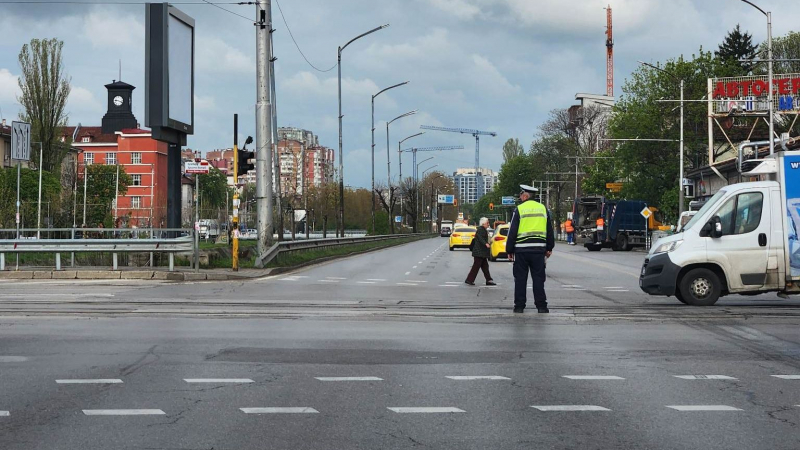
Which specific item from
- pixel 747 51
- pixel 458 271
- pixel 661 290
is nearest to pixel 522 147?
pixel 747 51

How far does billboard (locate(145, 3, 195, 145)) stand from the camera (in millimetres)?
24969

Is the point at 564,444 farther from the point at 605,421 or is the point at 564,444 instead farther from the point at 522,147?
the point at 522,147

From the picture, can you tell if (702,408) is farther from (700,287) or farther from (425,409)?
(700,287)

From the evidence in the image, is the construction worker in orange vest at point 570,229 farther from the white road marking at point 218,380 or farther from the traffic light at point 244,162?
the white road marking at point 218,380

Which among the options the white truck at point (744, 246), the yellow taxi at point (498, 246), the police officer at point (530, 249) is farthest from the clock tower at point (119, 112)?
the police officer at point (530, 249)

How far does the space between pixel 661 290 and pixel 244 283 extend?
389 inches

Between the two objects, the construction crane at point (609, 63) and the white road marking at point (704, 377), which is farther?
the construction crane at point (609, 63)

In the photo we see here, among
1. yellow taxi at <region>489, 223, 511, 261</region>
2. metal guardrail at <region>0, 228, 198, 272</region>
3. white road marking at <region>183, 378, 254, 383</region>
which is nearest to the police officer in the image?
white road marking at <region>183, 378, 254, 383</region>

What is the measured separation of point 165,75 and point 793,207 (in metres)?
16.2

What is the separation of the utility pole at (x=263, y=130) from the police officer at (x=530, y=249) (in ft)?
43.5

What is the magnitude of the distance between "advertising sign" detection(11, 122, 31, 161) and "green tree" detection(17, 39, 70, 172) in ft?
71.0

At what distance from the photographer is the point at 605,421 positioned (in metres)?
6.25

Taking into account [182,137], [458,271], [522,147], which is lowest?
[458,271]

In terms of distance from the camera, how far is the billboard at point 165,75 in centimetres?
2497
